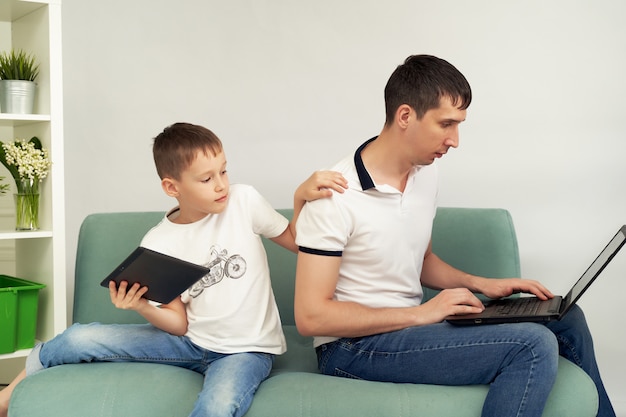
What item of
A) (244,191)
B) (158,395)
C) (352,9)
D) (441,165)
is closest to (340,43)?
(352,9)

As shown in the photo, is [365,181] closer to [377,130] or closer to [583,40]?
[377,130]

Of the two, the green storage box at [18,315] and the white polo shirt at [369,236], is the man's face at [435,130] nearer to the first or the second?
the white polo shirt at [369,236]

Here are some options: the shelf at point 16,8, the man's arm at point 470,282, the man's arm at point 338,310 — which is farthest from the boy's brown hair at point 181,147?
the shelf at point 16,8

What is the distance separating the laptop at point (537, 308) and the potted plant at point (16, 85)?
167 cm

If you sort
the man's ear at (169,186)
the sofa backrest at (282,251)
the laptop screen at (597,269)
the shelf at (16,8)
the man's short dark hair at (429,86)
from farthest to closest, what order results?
the shelf at (16,8), the sofa backrest at (282,251), the man's ear at (169,186), the man's short dark hair at (429,86), the laptop screen at (597,269)

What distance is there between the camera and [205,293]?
6.68ft

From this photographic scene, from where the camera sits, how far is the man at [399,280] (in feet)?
5.97

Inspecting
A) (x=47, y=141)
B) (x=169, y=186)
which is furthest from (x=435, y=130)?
(x=47, y=141)

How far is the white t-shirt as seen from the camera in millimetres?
2014

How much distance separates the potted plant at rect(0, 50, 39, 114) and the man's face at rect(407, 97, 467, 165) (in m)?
1.44

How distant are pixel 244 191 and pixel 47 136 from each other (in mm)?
945

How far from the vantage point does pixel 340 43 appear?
3.02 metres

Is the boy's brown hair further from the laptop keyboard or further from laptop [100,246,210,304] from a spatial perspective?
the laptop keyboard

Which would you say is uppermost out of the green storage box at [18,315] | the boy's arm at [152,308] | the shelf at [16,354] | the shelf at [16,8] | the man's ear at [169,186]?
the shelf at [16,8]
